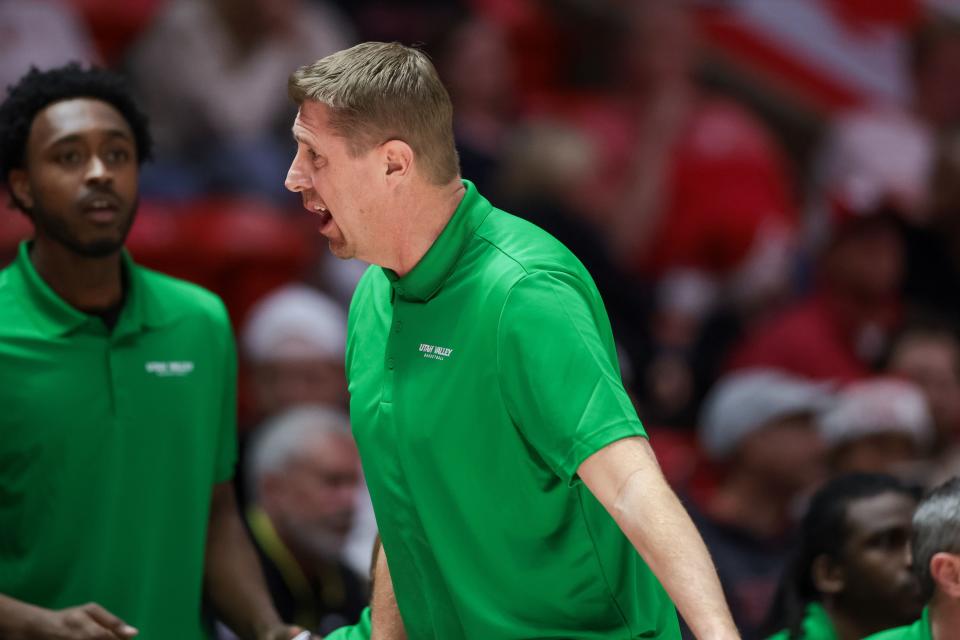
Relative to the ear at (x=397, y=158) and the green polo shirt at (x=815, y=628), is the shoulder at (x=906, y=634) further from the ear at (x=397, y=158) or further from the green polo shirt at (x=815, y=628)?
the ear at (x=397, y=158)

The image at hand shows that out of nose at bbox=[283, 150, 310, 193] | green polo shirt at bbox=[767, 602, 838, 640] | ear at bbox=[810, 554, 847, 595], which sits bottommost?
green polo shirt at bbox=[767, 602, 838, 640]

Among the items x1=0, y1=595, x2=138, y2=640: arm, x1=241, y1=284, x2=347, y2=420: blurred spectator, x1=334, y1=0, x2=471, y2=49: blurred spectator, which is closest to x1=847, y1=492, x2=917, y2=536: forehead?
x1=0, y1=595, x2=138, y2=640: arm

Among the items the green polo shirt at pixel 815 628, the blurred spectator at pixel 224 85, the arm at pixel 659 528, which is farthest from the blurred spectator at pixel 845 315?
the arm at pixel 659 528

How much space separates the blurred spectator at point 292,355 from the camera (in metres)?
6.11

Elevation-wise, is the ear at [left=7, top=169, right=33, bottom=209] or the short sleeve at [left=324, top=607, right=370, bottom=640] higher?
the ear at [left=7, top=169, right=33, bottom=209]

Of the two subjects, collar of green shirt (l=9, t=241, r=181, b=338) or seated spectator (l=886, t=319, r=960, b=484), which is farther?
seated spectator (l=886, t=319, r=960, b=484)

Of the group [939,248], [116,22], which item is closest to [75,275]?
[116,22]

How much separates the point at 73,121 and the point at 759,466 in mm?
3008

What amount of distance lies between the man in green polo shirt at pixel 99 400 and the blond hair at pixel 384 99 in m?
1.00

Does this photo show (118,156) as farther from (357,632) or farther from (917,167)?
(917,167)

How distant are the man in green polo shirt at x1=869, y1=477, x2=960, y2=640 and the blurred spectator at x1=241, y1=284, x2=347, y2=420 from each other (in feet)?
9.38

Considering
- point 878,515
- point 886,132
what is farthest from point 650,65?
point 878,515

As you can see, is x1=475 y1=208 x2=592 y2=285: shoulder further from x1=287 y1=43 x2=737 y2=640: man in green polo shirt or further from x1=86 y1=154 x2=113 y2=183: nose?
x1=86 y1=154 x2=113 y2=183: nose

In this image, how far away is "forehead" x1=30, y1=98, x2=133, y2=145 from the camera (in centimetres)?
371
